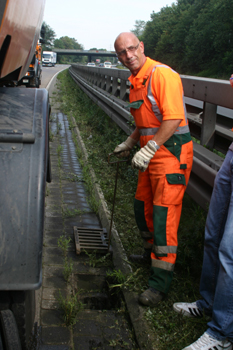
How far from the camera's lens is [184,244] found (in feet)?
12.5

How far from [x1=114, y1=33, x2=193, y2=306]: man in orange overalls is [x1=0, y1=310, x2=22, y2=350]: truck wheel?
1.50 m

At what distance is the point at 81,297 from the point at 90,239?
1054 mm

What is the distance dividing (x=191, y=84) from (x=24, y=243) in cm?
Answer: 259

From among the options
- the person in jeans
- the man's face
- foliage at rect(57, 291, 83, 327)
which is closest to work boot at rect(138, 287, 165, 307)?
the person in jeans

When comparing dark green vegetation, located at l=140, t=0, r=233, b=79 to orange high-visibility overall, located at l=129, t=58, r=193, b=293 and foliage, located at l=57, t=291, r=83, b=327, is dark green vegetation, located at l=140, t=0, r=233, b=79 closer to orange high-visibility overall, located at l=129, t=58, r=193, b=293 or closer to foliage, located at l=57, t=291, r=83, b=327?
orange high-visibility overall, located at l=129, t=58, r=193, b=293

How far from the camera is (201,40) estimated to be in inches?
2445

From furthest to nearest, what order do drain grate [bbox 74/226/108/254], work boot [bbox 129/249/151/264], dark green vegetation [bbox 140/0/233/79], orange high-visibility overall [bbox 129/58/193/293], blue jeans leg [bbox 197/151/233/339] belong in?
dark green vegetation [bbox 140/0/233/79] < drain grate [bbox 74/226/108/254] < work boot [bbox 129/249/151/264] < orange high-visibility overall [bbox 129/58/193/293] < blue jeans leg [bbox 197/151/233/339]

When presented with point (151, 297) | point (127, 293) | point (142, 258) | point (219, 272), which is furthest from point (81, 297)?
point (219, 272)

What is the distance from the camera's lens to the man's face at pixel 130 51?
3178 mm

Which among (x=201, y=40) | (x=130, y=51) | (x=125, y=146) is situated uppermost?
(x=201, y=40)

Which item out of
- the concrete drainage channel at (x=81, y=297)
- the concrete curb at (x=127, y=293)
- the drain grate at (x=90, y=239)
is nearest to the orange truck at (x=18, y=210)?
the concrete drainage channel at (x=81, y=297)

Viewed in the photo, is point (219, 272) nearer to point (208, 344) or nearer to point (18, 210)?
point (208, 344)

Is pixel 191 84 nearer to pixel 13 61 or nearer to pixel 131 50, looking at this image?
pixel 131 50

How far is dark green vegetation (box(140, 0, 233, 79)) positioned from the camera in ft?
176
